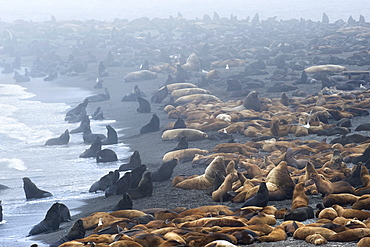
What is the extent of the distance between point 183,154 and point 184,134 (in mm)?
1896

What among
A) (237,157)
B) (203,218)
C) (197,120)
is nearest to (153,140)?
(197,120)

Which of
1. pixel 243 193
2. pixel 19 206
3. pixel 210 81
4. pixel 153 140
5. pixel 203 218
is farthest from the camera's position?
pixel 210 81

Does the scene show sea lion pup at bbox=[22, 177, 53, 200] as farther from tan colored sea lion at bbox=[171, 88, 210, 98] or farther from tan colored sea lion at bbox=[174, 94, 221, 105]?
tan colored sea lion at bbox=[171, 88, 210, 98]

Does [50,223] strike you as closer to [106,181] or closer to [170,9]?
[106,181]

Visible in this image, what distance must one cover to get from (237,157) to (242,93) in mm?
8704

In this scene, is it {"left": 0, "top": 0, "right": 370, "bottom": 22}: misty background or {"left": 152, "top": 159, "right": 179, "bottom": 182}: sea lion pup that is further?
Answer: {"left": 0, "top": 0, "right": 370, "bottom": 22}: misty background

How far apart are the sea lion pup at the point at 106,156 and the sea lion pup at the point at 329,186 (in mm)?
5903

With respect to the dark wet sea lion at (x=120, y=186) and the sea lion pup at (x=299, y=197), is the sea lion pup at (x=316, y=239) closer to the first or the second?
the sea lion pup at (x=299, y=197)

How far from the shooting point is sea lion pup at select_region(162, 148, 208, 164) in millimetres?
11515

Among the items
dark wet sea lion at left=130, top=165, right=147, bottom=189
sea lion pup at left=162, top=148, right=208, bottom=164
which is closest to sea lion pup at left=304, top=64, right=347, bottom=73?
sea lion pup at left=162, top=148, right=208, bottom=164

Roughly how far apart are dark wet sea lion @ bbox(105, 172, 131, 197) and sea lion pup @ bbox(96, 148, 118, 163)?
9.63 ft

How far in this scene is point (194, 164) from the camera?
10891 millimetres


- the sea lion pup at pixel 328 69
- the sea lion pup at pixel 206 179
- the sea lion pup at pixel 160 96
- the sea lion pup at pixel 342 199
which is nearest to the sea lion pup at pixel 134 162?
the sea lion pup at pixel 206 179

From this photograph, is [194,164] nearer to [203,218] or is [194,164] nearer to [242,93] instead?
[203,218]
